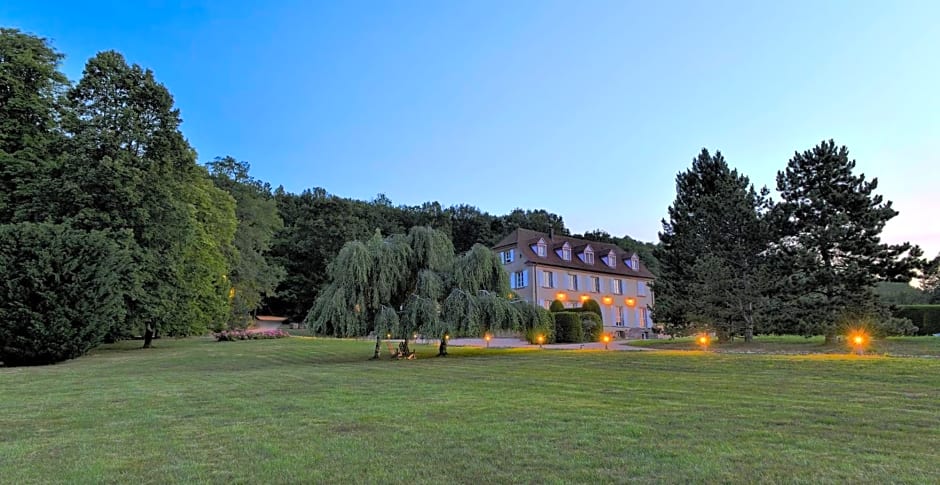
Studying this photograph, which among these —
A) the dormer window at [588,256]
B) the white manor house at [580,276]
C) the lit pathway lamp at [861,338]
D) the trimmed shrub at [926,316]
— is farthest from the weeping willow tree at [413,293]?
the dormer window at [588,256]

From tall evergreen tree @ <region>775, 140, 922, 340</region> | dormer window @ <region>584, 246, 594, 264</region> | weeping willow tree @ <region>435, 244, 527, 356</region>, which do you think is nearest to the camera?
weeping willow tree @ <region>435, 244, 527, 356</region>

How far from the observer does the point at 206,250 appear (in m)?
27.0

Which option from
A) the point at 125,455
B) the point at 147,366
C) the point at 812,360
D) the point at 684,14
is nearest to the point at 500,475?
the point at 125,455

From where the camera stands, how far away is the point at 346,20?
18328 millimetres

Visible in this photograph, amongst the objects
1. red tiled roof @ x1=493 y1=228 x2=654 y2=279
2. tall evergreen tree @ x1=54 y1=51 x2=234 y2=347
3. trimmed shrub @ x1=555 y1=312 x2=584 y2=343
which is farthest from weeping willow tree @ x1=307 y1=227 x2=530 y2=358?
red tiled roof @ x1=493 y1=228 x2=654 y2=279

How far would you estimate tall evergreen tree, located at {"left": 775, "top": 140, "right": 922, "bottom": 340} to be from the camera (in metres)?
17.1

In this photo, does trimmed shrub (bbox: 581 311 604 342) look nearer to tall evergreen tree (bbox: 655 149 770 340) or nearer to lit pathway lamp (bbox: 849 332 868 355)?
tall evergreen tree (bbox: 655 149 770 340)

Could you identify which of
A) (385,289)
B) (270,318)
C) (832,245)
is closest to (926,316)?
(832,245)

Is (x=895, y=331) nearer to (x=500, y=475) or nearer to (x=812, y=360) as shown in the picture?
(x=812, y=360)

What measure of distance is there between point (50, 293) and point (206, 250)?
467 inches

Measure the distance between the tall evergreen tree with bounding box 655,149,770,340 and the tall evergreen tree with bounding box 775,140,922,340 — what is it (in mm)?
1296

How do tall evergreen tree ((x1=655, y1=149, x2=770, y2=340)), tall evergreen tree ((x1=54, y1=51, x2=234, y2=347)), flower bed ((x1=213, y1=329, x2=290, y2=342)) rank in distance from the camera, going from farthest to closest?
flower bed ((x1=213, y1=329, x2=290, y2=342)), tall evergreen tree ((x1=655, y1=149, x2=770, y2=340)), tall evergreen tree ((x1=54, y1=51, x2=234, y2=347))

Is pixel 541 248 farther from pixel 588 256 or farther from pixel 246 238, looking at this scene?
pixel 246 238

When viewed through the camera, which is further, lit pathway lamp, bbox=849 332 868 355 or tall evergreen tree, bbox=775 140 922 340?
tall evergreen tree, bbox=775 140 922 340
